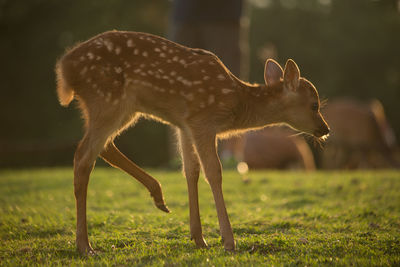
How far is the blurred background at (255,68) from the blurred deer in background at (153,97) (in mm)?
6045

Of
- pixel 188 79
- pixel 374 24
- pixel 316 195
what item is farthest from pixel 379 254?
pixel 374 24

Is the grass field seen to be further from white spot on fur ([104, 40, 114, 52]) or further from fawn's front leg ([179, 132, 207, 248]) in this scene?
white spot on fur ([104, 40, 114, 52])

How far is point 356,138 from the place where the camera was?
19047 millimetres

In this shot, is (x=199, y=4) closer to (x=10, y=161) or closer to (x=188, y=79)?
(x=188, y=79)

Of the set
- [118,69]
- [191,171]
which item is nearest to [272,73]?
[191,171]

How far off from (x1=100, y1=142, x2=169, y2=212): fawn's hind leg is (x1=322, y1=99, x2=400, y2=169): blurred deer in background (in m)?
13.3

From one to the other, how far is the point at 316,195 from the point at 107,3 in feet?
57.0

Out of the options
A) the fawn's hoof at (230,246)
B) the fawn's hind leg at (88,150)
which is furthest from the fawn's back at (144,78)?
the fawn's hoof at (230,246)

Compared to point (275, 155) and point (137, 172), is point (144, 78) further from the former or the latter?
point (275, 155)

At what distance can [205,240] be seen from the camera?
15.6ft

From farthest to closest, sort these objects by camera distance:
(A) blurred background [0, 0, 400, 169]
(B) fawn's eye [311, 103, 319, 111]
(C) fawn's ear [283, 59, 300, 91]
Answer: (A) blurred background [0, 0, 400, 169]
(B) fawn's eye [311, 103, 319, 111]
(C) fawn's ear [283, 59, 300, 91]

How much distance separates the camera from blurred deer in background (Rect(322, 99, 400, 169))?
17.5m

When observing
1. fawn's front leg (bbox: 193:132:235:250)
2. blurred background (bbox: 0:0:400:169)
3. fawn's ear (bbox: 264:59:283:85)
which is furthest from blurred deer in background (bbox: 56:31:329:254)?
blurred background (bbox: 0:0:400:169)

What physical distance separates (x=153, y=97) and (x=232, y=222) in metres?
1.68
